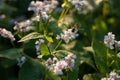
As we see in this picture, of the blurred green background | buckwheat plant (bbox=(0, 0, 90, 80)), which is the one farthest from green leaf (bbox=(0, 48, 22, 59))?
the blurred green background

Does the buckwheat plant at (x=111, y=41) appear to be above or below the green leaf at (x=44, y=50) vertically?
above

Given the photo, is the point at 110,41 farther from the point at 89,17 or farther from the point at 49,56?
the point at 89,17

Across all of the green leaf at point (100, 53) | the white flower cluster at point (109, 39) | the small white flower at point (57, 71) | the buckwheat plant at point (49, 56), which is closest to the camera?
the small white flower at point (57, 71)

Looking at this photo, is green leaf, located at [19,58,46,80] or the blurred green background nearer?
green leaf, located at [19,58,46,80]

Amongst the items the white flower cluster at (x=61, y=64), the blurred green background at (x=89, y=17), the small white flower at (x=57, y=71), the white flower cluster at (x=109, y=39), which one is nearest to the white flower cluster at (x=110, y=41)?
the white flower cluster at (x=109, y=39)

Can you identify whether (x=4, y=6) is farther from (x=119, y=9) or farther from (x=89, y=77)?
(x=89, y=77)

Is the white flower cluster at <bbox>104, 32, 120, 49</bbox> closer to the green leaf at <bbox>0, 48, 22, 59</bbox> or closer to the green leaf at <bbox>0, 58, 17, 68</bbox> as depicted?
the green leaf at <bbox>0, 48, 22, 59</bbox>

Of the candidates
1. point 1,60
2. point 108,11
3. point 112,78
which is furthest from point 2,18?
point 112,78

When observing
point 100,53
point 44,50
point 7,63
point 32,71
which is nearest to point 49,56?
point 44,50

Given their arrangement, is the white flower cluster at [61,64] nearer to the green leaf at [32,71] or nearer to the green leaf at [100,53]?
the green leaf at [32,71]
